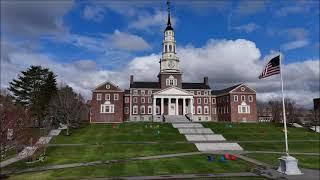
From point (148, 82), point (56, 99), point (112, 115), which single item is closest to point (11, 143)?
point (56, 99)

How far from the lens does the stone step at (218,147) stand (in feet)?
149

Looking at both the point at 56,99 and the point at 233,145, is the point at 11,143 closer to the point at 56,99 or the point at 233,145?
the point at 233,145

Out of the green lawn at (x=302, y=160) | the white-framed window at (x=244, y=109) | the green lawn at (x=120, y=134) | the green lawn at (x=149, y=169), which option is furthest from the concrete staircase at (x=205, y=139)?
the white-framed window at (x=244, y=109)

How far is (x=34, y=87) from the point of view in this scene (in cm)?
7150

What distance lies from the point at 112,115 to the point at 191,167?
2058 inches

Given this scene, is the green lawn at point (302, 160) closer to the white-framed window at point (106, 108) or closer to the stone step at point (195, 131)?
the stone step at point (195, 131)

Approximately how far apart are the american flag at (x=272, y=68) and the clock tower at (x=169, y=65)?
61923 mm

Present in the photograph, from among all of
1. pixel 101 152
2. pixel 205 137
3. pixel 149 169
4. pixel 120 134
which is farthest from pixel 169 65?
pixel 149 169

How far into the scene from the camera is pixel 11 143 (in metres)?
25.6

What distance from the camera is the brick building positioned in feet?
284

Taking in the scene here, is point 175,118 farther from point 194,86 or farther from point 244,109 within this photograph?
point 244,109

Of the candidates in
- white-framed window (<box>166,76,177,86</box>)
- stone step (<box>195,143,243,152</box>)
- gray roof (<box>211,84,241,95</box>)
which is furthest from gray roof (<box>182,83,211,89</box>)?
stone step (<box>195,143,243,152</box>)

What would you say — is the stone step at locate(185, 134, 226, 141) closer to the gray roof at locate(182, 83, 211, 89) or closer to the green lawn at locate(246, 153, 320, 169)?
the green lawn at locate(246, 153, 320, 169)

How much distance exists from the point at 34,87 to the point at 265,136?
4900cm
